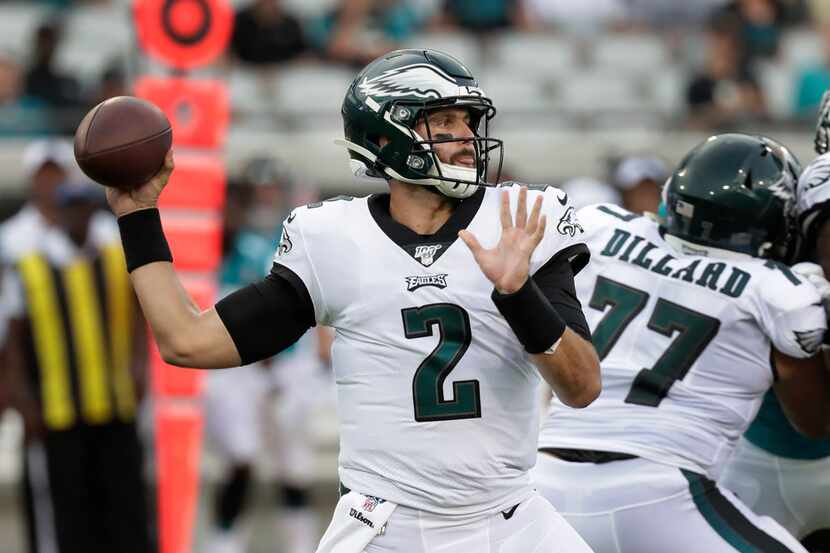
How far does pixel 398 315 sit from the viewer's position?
333cm

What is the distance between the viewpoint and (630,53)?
12562 millimetres

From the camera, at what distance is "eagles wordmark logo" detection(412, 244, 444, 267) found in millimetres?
3340

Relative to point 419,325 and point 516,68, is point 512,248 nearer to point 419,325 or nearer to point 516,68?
point 419,325

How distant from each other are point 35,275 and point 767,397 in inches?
162

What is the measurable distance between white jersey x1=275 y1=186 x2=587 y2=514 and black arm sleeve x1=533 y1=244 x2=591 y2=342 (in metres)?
0.02

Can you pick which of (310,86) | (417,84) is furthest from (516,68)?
(417,84)

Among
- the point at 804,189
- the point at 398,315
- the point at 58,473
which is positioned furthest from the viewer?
the point at 58,473

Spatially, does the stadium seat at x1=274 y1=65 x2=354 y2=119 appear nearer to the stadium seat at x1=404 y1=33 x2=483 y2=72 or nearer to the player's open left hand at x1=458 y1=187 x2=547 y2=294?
the stadium seat at x1=404 y1=33 x2=483 y2=72

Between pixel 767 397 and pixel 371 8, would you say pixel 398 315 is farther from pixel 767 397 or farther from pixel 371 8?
pixel 371 8

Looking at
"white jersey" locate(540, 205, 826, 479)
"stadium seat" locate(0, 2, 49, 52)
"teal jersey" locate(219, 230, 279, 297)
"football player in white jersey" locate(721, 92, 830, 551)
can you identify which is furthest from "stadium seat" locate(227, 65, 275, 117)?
"white jersey" locate(540, 205, 826, 479)

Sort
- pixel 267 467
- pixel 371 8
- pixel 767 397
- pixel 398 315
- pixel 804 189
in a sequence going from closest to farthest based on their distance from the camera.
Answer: pixel 398 315
pixel 804 189
pixel 767 397
pixel 267 467
pixel 371 8

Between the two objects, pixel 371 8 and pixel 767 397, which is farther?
pixel 371 8

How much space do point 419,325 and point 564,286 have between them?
0.34 m

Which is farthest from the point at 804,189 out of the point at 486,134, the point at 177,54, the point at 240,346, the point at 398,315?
the point at 177,54
